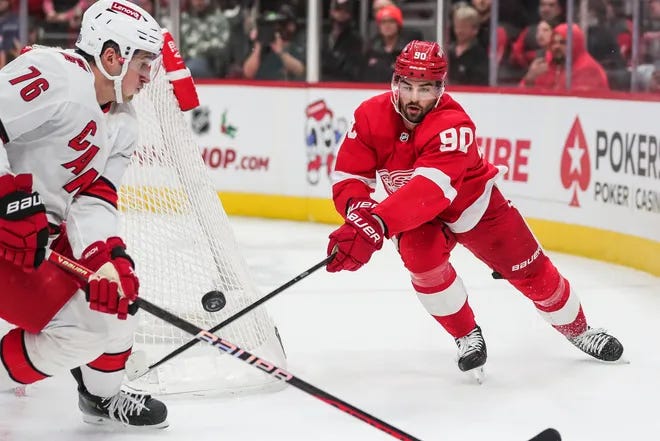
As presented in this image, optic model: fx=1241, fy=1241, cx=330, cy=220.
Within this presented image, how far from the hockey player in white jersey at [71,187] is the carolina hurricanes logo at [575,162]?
323 centimetres

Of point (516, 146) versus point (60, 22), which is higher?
point (60, 22)

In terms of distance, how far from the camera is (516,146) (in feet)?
19.8

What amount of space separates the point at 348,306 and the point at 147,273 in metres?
1.31

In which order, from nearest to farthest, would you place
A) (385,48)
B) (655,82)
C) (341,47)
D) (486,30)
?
1. (655,82)
2. (486,30)
3. (385,48)
4. (341,47)

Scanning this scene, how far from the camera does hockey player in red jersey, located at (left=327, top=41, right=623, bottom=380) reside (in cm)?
319

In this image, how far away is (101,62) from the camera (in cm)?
274

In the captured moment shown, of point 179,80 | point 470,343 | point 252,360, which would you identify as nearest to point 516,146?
point 179,80

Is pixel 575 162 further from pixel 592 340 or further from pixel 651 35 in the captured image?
pixel 592 340

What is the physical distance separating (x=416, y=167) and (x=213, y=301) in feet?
2.09

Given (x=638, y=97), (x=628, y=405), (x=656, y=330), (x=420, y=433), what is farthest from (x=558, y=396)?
(x=638, y=97)

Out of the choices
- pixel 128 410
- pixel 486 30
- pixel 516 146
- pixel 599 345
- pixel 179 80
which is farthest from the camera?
pixel 486 30

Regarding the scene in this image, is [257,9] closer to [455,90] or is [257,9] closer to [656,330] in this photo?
[455,90]

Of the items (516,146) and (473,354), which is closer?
(473,354)

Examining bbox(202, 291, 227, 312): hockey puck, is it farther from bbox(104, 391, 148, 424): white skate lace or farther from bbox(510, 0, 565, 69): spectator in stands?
bbox(510, 0, 565, 69): spectator in stands
